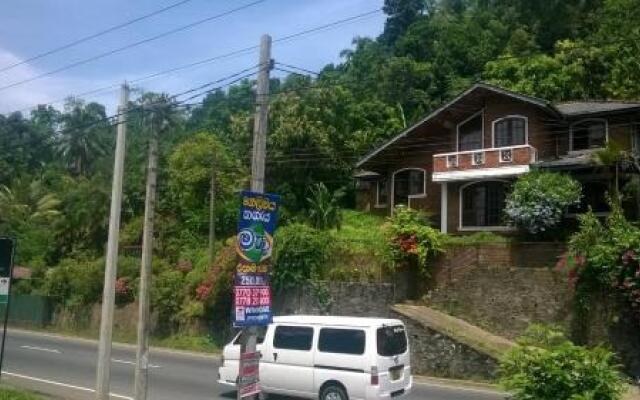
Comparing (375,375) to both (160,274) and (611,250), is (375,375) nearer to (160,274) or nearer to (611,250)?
(611,250)

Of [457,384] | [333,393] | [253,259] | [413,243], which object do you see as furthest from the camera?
[413,243]

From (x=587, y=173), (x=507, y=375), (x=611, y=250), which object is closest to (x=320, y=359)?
(x=507, y=375)

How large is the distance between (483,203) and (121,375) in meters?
19.3

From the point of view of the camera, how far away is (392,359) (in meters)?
14.5

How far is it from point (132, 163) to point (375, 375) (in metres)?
41.2

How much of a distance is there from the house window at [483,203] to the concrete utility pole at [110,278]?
21.5 metres

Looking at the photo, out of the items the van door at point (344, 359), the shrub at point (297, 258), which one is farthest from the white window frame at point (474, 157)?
the van door at point (344, 359)

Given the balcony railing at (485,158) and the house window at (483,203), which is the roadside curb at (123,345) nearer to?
the house window at (483,203)

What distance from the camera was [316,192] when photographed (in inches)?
1576

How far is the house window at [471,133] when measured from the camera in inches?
1369

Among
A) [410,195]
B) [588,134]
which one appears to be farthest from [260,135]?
[410,195]

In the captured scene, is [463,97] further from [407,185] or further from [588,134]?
[407,185]

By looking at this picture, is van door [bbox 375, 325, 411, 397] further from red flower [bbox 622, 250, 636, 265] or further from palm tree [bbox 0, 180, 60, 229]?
palm tree [bbox 0, 180, 60, 229]

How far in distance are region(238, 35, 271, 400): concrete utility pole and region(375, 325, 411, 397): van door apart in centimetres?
515
